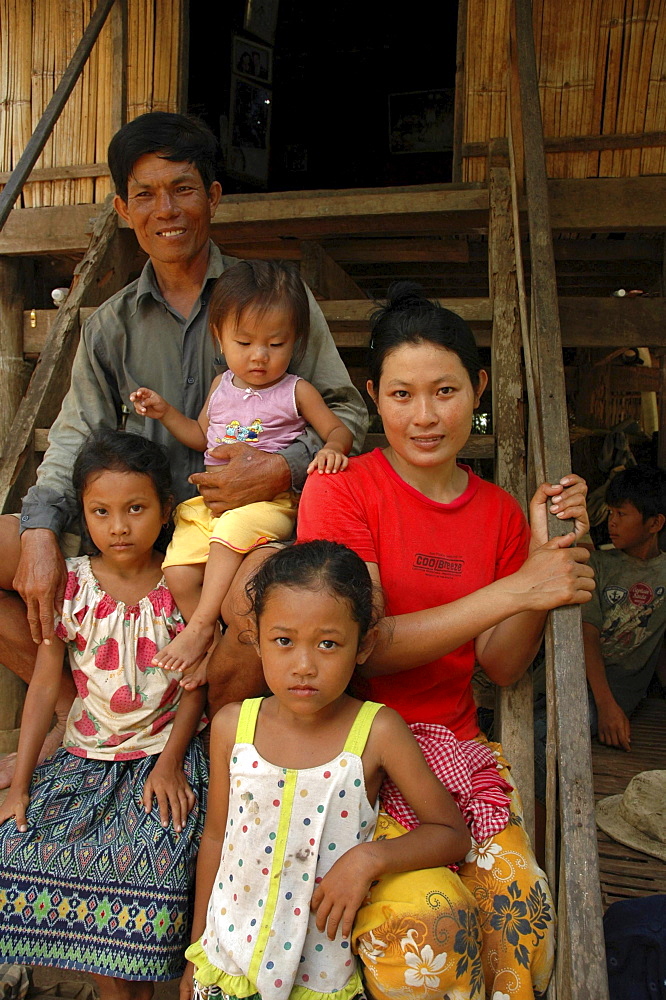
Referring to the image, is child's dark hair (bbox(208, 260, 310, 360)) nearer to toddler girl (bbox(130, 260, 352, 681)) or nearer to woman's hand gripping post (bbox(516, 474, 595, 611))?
toddler girl (bbox(130, 260, 352, 681))

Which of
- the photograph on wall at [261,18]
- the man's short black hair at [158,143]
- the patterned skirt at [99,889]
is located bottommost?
the patterned skirt at [99,889]

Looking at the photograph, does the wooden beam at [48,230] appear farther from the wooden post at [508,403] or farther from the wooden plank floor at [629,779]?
the wooden plank floor at [629,779]

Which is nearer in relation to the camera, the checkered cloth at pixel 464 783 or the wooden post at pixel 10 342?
the checkered cloth at pixel 464 783

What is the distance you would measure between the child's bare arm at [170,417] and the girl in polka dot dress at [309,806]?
834 mm

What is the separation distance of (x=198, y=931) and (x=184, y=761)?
1.35ft

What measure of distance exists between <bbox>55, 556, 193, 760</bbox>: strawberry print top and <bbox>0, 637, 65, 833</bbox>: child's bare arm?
0.05 m

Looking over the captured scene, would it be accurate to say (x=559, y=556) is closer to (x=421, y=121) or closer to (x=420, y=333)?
(x=420, y=333)

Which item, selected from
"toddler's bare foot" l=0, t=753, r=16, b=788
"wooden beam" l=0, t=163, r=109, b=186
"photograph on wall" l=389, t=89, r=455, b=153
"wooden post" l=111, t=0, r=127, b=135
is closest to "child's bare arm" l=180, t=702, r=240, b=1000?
"toddler's bare foot" l=0, t=753, r=16, b=788

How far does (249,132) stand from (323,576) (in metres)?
6.34

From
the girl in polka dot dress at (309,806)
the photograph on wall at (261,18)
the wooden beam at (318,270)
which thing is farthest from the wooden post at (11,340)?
the photograph on wall at (261,18)

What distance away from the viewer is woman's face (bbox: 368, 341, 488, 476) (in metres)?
1.86

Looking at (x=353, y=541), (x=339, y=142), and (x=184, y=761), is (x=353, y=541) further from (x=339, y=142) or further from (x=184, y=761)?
(x=339, y=142)

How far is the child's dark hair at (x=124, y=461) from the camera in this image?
212 cm

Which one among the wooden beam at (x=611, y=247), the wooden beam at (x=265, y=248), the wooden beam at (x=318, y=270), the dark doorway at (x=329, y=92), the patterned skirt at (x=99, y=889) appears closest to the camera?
the patterned skirt at (x=99, y=889)
